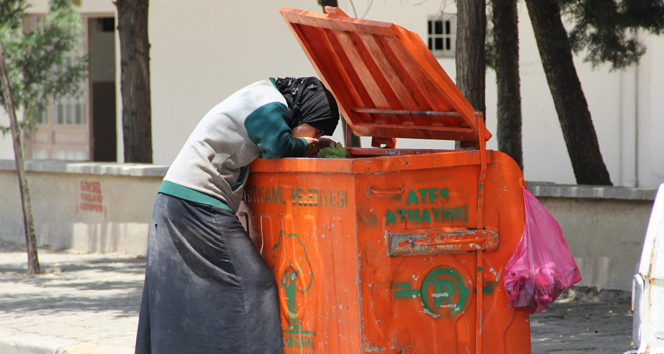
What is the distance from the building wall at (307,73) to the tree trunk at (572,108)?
3.16m

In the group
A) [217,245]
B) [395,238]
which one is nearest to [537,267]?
[395,238]

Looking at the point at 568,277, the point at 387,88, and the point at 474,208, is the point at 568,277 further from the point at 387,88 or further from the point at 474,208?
the point at 387,88

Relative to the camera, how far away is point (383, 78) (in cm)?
387

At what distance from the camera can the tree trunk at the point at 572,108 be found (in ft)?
23.2

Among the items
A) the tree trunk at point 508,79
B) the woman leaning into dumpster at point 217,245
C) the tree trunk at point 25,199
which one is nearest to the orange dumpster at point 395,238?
the woman leaning into dumpster at point 217,245

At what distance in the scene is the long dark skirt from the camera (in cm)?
335

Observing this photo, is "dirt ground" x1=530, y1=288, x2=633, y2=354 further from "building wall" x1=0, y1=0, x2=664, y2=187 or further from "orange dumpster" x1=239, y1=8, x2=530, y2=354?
"building wall" x1=0, y1=0, x2=664, y2=187

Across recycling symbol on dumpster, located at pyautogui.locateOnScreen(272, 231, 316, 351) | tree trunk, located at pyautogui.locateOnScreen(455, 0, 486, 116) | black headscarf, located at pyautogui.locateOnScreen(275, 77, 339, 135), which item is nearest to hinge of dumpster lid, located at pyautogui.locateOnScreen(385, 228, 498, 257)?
recycling symbol on dumpster, located at pyautogui.locateOnScreen(272, 231, 316, 351)

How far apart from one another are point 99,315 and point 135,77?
3.96m

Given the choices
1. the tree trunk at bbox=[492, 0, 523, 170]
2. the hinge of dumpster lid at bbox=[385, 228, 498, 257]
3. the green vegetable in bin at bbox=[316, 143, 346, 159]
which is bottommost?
the hinge of dumpster lid at bbox=[385, 228, 498, 257]

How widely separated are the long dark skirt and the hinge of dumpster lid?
648 mm

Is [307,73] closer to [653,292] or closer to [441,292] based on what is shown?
[441,292]

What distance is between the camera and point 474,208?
10.8 ft

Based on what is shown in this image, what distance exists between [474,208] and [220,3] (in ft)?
32.7
